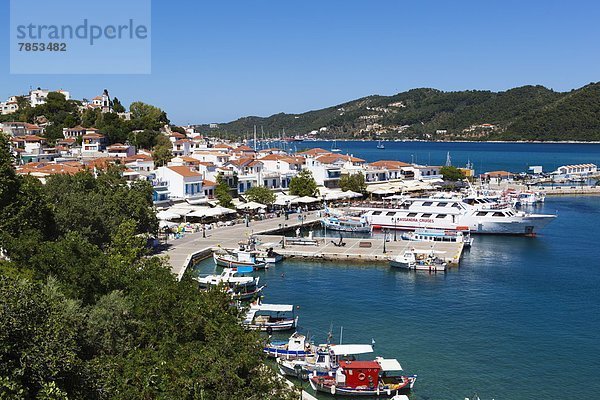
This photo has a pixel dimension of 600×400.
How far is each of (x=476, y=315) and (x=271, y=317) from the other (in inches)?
360

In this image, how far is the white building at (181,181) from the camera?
50.2 meters

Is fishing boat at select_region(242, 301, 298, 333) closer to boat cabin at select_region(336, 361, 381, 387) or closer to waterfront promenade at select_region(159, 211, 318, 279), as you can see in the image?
boat cabin at select_region(336, 361, 381, 387)

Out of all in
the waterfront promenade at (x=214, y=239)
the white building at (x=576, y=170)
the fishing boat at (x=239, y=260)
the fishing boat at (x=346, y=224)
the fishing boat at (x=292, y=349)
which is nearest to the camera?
the fishing boat at (x=292, y=349)

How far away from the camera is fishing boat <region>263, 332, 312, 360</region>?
2099 centimetres

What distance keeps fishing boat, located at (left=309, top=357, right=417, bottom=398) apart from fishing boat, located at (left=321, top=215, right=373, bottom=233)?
29103 mm

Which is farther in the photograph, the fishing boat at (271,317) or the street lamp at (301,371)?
the fishing boat at (271,317)

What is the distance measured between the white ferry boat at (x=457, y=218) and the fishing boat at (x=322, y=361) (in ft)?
95.4

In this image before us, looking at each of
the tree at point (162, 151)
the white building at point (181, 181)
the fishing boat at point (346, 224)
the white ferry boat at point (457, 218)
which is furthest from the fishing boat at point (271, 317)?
the tree at point (162, 151)

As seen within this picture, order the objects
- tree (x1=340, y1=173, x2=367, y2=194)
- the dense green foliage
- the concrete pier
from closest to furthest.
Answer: the dense green foliage, the concrete pier, tree (x1=340, y1=173, x2=367, y2=194)

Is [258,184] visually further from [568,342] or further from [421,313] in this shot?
[568,342]

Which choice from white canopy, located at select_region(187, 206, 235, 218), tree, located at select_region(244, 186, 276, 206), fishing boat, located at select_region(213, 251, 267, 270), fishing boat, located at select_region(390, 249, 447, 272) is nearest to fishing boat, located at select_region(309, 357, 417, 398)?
fishing boat, located at select_region(213, 251, 267, 270)

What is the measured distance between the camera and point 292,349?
21203 mm

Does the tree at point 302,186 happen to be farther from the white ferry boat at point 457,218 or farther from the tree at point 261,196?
the white ferry boat at point 457,218

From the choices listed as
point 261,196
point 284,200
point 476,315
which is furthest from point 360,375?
point 284,200
